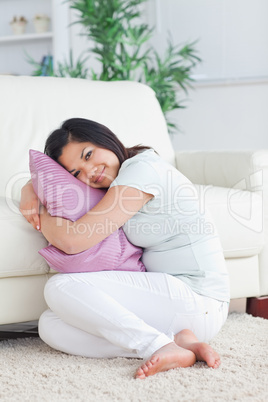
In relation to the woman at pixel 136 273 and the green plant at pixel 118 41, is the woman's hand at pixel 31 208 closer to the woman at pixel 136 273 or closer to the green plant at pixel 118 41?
the woman at pixel 136 273

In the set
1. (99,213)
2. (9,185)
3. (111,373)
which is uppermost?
(99,213)

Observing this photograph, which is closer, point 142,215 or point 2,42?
point 142,215

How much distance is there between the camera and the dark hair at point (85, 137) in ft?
5.22

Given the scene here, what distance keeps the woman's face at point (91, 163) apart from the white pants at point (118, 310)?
0.85 ft

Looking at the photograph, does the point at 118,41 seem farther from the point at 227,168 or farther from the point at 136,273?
the point at 136,273

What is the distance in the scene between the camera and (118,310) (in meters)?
1.45

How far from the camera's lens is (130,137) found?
2371 mm

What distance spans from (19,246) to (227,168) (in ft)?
3.02

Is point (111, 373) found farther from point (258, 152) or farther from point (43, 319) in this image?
point (258, 152)

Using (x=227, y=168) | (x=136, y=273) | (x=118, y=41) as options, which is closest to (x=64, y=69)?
(x=118, y=41)

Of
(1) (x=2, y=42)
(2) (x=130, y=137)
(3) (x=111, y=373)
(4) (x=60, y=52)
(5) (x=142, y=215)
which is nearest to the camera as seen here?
(3) (x=111, y=373)

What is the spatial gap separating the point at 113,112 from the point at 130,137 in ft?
0.43

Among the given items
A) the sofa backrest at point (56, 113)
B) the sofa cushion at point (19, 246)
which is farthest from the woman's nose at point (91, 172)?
the sofa backrest at point (56, 113)

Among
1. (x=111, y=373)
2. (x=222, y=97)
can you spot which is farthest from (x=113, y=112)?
(x=222, y=97)
